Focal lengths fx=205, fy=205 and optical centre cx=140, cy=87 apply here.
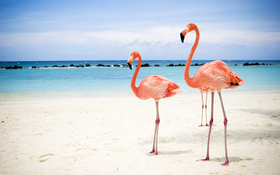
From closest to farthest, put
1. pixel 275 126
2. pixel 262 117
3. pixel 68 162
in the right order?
pixel 68 162 < pixel 275 126 < pixel 262 117

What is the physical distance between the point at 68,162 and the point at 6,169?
113cm

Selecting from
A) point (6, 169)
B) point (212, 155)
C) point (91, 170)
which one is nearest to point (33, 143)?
point (6, 169)

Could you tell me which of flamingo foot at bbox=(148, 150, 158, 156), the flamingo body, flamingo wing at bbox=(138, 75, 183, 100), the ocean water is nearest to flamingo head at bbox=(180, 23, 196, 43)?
the flamingo body

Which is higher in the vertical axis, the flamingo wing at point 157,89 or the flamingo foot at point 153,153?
the flamingo wing at point 157,89

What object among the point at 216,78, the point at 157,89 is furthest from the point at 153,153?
the point at 216,78

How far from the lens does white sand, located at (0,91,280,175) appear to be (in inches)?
151

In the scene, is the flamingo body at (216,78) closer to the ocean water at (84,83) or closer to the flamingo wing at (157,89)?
the flamingo wing at (157,89)

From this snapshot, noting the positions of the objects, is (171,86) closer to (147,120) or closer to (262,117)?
(147,120)

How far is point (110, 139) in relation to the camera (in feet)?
17.8

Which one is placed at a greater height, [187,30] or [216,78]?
[187,30]

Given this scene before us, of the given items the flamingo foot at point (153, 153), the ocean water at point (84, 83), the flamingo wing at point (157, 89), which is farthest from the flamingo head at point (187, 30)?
the ocean water at point (84, 83)

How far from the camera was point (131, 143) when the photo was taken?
5.16 meters

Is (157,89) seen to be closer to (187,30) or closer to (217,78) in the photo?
(217,78)

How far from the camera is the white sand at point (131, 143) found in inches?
151
